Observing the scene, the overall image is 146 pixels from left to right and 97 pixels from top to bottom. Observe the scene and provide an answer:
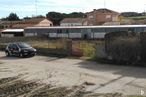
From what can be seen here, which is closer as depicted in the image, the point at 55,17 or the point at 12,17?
the point at 55,17

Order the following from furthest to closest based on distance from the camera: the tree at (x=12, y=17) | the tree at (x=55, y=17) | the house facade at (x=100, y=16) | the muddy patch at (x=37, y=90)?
the tree at (x=12, y=17) < the tree at (x=55, y=17) < the house facade at (x=100, y=16) < the muddy patch at (x=37, y=90)

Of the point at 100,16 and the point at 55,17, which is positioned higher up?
the point at 100,16

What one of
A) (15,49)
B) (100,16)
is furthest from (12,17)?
(15,49)

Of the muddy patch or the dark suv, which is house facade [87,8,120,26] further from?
the muddy patch

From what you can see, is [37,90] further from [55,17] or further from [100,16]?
[55,17]

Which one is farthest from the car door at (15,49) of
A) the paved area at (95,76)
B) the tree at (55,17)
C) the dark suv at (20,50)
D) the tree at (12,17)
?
the tree at (12,17)

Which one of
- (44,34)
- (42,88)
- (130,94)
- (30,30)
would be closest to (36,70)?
(42,88)

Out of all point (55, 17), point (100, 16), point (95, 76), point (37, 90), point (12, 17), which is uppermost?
point (100, 16)

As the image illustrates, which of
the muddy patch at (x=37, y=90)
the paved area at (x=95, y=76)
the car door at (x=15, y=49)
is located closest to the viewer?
the muddy patch at (x=37, y=90)

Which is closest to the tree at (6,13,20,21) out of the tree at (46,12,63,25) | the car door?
the tree at (46,12,63,25)

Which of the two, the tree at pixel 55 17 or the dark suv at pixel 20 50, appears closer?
the dark suv at pixel 20 50

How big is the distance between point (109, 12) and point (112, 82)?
4012 inches

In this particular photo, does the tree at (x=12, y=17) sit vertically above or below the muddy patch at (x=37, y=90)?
above

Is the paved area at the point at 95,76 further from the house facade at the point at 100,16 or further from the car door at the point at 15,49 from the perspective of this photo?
the house facade at the point at 100,16
